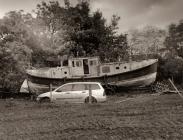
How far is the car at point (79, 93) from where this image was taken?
19.2m

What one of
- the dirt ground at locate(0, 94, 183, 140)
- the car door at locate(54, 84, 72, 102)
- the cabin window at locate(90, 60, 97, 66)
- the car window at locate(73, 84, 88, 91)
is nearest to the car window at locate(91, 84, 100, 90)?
the car window at locate(73, 84, 88, 91)

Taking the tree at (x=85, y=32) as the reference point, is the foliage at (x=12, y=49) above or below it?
below

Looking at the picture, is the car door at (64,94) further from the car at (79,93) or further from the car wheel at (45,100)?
the car wheel at (45,100)

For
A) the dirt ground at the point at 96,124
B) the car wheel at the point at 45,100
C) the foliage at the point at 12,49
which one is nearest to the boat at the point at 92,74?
the foliage at the point at 12,49

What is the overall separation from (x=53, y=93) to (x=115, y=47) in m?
27.7

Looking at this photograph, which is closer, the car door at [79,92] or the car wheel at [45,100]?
the car door at [79,92]

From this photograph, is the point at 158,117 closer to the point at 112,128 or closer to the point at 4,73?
the point at 112,128

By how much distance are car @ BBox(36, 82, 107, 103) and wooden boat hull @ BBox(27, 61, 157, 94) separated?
12.4 m

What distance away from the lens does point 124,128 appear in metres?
10.5

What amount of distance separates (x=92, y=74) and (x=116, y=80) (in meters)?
2.38

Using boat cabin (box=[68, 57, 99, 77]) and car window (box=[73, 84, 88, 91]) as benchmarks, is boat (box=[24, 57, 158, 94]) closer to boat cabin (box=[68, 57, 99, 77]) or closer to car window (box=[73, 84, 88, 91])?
boat cabin (box=[68, 57, 99, 77])

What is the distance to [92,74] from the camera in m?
33.0

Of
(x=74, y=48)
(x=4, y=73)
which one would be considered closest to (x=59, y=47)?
(x=74, y=48)

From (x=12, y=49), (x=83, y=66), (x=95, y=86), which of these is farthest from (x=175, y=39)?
(x=95, y=86)
